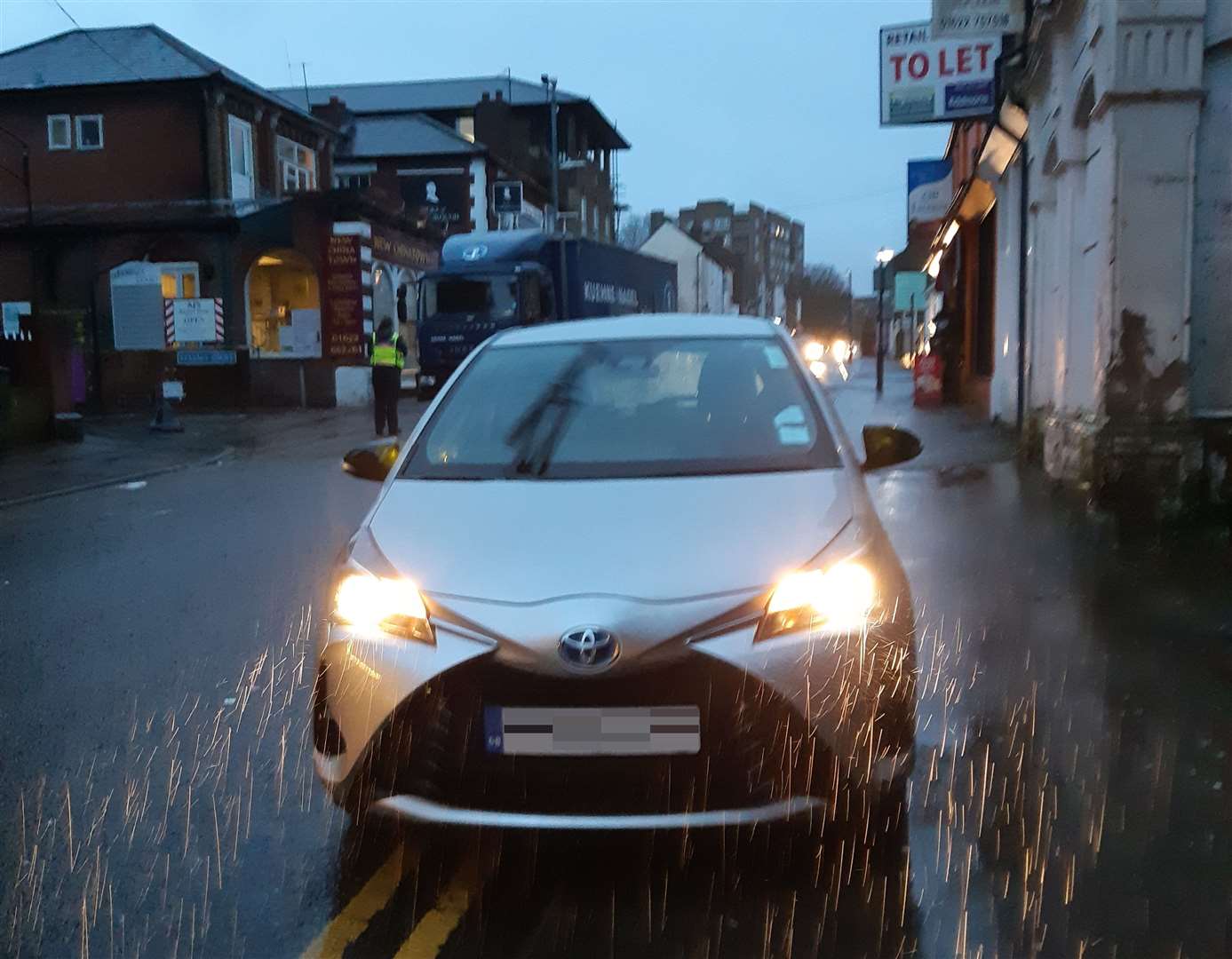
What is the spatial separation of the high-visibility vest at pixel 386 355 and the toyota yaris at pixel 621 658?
1651 centimetres

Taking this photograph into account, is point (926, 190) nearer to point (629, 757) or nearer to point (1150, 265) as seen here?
point (1150, 265)

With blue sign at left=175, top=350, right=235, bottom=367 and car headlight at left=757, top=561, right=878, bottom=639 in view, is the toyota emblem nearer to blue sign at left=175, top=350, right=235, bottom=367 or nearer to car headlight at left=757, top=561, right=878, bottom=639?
car headlight at left=757, top=561, right=878, bottom=639

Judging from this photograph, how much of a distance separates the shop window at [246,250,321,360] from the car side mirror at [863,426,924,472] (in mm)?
27720

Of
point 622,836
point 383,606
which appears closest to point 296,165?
point 383,606

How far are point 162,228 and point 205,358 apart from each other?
344 centimetres

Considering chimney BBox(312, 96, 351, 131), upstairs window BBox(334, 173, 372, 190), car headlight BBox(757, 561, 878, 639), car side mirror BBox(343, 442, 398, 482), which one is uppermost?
chimney BBox(312, 96, 351, 131)

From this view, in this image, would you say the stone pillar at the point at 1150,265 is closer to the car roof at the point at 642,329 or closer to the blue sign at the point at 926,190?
the car roof at the point at 642,329

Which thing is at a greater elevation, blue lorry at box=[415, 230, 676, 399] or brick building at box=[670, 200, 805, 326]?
brick building at box=[670, 200, 805, 326]

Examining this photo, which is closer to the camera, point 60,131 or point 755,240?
point 60,131

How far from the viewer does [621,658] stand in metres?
3.21

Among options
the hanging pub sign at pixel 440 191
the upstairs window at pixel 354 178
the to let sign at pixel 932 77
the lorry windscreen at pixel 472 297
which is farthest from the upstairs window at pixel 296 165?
the to let sign at pixel 932 77

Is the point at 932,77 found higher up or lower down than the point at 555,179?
lower down

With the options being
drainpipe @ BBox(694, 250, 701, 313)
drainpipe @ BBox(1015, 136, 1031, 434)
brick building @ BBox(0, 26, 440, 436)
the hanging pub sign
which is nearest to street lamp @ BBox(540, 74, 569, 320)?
the hanging pub sign

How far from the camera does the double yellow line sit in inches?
128
